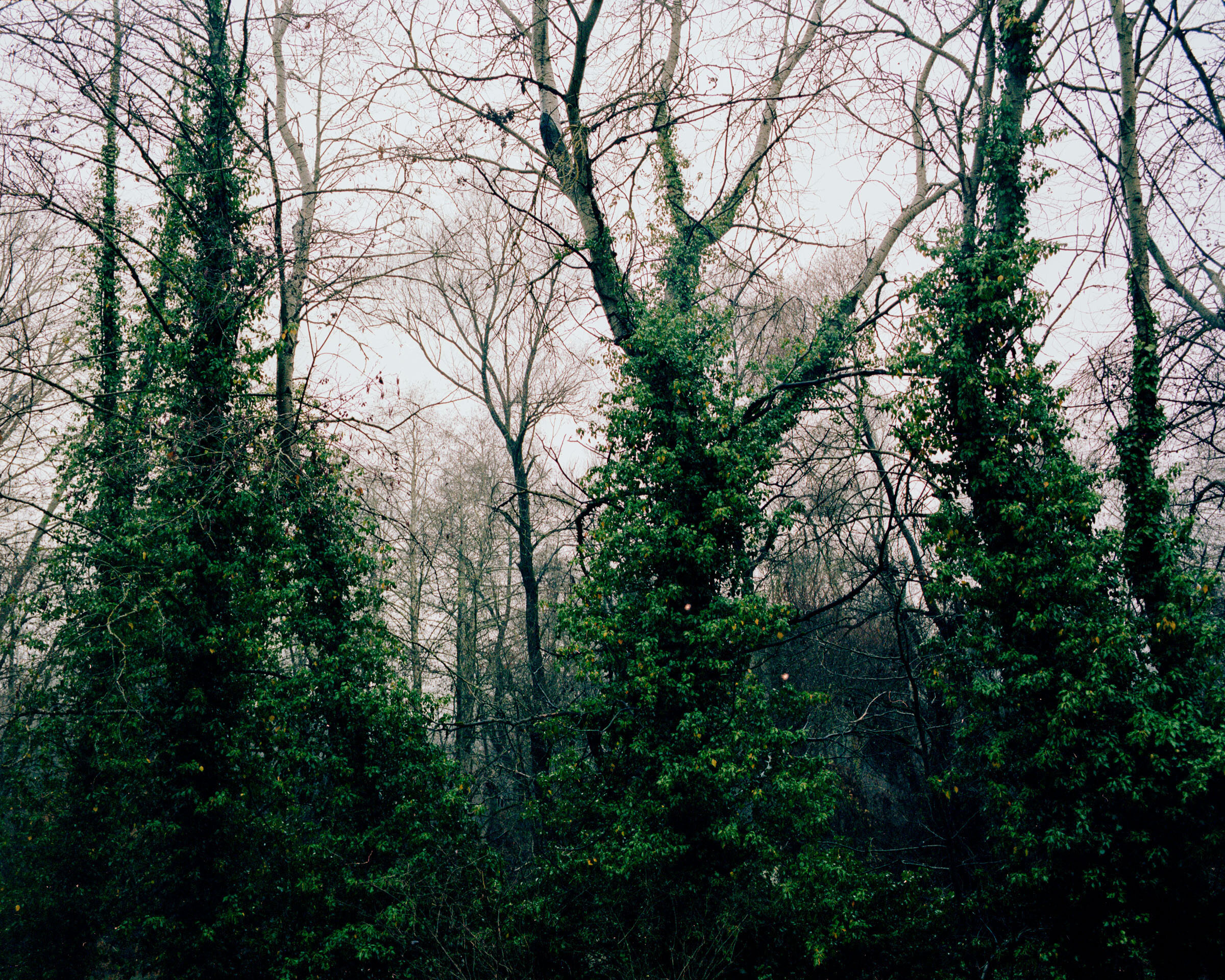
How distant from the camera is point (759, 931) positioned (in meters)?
8.15

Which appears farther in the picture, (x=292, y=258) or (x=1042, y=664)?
(x=292, y=258)

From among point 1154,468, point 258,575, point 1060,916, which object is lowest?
point 1060,916

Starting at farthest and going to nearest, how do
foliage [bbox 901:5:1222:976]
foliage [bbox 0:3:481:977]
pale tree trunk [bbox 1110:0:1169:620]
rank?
1. foliage [bbox 0:3:481:977]
2. pale tree trunk [bbox 1110:0:1169:620]
3. foliage [bbox 901:5:1222:976]

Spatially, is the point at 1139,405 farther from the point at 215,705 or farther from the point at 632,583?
the point at 215,705

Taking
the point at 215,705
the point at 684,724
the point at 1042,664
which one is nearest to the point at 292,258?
the point at 215,705

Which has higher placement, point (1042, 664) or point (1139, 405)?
point (1139, 405)

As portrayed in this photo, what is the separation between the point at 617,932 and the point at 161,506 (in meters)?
7.71

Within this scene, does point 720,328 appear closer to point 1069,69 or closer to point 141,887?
point 1069,69

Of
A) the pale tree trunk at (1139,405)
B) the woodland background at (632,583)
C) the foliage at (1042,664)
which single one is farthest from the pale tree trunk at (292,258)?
the pale tree trunk at (1139,405)

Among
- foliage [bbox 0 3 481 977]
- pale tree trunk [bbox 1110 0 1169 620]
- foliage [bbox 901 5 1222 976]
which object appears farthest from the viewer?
foliage [bbox 0 3 481 977]

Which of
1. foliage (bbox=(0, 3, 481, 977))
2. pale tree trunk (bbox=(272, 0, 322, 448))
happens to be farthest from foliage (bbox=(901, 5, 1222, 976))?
pale tree trunk (bbox=(272, 0, 322, 448))

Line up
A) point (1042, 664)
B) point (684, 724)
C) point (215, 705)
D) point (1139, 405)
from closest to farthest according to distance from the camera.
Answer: point (1042, 664) → point (1139, 405) → point (684, 724) → point (215, 705)

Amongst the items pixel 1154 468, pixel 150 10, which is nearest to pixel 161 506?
pixel 150 10

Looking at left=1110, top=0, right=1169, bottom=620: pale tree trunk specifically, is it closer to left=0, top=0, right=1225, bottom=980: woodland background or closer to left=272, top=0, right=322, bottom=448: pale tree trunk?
left=0, top=0, right=1225, bottom=980: woodland background
